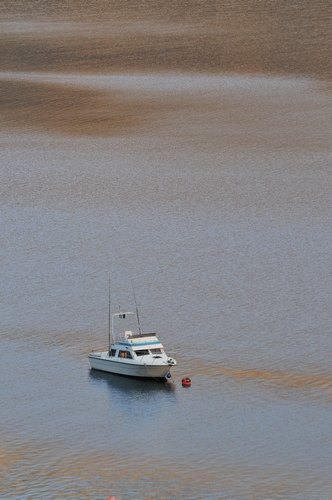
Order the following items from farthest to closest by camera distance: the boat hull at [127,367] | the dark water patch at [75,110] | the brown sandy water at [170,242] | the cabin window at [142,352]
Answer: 1. the dark water patch at [75,110]
2. the cabin window at [142,352]
3. the boat hull at [127,367]
4. the brown sandy water at [170,242]

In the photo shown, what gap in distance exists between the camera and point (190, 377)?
3281 centimetres

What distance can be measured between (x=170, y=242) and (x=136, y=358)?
13429 millimetres

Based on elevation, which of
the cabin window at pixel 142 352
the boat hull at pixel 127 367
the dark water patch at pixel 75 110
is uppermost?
the dark water patch at pixel 75 110

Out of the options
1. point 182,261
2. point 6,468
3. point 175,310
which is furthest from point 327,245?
point 6,468

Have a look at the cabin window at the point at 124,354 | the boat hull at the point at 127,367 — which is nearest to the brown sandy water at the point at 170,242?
the boat hull at the point at 127,367

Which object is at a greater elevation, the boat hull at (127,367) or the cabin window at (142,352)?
the cabin window at (142,352)

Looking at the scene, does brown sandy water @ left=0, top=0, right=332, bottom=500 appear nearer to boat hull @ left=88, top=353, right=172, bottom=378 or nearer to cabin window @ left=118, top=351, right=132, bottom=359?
boat hull @ left=88, top=353, right=172, bottom=378

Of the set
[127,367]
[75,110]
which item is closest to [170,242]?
[127,367]

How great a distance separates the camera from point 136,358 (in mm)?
33219

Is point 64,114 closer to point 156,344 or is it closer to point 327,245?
point 327,245

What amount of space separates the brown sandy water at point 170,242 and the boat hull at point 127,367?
10.7 inches

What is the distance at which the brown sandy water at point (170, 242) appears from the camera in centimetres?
2814

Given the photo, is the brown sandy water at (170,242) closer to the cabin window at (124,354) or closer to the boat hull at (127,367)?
the boat hull at (127,367)

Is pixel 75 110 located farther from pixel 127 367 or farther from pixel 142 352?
pixel 127 367
